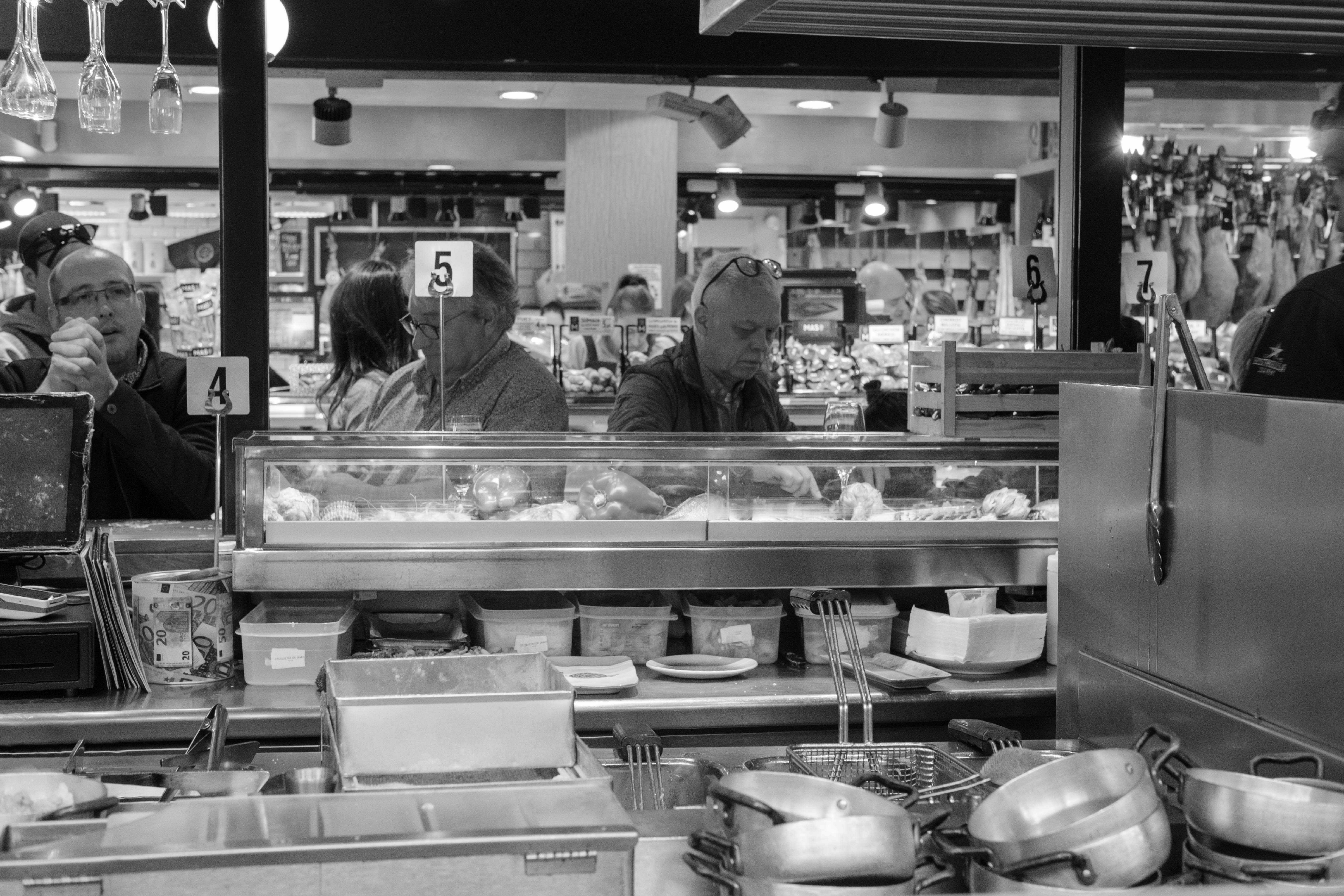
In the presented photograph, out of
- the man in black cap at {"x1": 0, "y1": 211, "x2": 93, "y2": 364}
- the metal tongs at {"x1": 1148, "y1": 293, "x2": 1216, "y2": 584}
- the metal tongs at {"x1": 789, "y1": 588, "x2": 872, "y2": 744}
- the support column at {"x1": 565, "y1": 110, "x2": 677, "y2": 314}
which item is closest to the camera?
the metal tongs at {"x1": 1148, "y1": 293, "x2": 1216, "y2": 584}

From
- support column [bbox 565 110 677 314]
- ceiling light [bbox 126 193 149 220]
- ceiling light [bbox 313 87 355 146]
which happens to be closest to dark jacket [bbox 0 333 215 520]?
ceiling light [bbox 313 87 355 146]

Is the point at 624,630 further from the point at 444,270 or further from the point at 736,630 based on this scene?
the point at 444,270

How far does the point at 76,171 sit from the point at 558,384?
34.9 feet

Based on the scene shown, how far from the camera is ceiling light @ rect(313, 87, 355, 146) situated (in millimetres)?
8062

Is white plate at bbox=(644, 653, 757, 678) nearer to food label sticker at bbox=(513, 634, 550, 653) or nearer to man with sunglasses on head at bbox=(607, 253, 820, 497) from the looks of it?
food label sticker at bbox=(513, 634, 550, 653)

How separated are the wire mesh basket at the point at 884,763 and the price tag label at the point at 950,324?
7304mm

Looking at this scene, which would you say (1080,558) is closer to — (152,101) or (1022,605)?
(1022,605)

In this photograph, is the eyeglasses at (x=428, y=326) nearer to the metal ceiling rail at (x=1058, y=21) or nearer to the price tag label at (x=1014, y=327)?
the metal ceiling rail at (x=1058, y=21)

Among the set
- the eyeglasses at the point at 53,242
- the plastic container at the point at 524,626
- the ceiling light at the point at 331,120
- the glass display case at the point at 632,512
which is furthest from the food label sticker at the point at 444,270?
the ceiling light at the point at 331,120

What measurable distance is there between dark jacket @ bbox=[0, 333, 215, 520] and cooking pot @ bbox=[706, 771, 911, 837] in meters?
2.41

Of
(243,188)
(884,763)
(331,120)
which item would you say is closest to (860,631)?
(884,763)

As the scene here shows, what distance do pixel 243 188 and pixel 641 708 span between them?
67.9 inches

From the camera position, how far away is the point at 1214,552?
220 centimetres

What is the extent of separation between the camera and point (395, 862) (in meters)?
1.44
